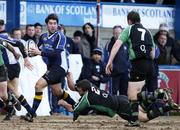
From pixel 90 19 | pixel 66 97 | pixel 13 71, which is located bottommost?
pixel 66 97

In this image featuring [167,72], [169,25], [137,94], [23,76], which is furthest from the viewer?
[169,25]

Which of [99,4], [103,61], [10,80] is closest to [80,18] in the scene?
[99,4]

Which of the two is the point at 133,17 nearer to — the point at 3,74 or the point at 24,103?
the point at 3,74

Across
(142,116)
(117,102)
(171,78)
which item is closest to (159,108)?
(142,116)

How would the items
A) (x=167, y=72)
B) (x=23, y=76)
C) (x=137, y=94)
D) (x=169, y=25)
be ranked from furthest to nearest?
(x=169, y=25), (x=167, y=72), (x=23, y=76), (x=137, y=94)

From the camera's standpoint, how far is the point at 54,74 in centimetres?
1672

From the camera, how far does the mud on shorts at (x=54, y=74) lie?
16.7 metres

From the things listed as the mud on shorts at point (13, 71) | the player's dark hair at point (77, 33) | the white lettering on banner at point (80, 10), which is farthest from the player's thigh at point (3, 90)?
the white lettering on banner at point (80, 10)

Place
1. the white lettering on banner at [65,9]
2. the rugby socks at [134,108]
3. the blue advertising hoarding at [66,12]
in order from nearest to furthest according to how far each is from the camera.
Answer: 1. the rugby socks at [134,108]
2. the blue advertising hoarding at [66,12]
3. the white lettering on banner at [65,9]

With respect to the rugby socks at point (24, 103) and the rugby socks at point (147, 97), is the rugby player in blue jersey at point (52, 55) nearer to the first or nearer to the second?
the rugby socks at point (24, 103)

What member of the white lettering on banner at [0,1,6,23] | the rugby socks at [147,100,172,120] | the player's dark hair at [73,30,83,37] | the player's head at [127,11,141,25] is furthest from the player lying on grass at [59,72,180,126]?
the white lettering on banner at [0,1,6,23]

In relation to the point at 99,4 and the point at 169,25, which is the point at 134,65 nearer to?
the point at 99,4

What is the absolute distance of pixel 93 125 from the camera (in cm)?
1611

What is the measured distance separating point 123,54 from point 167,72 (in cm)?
194
